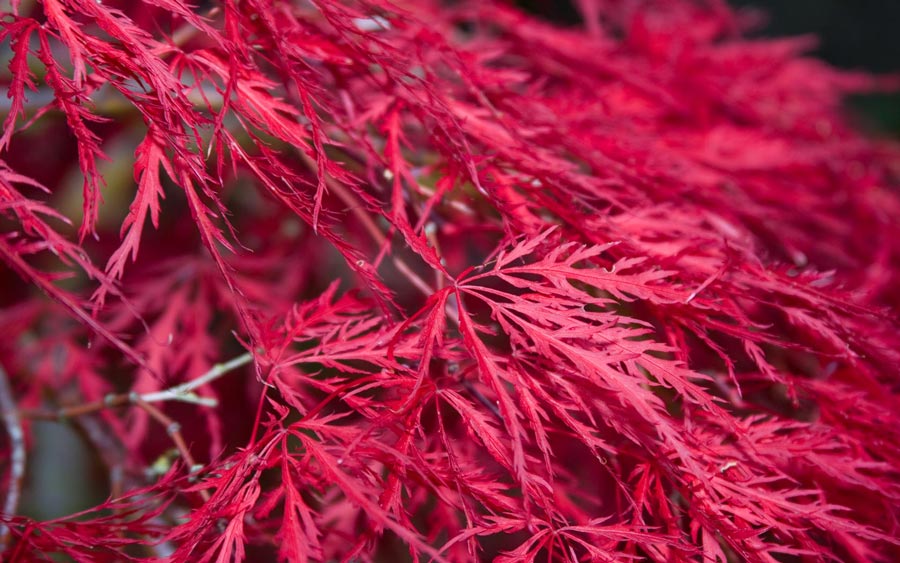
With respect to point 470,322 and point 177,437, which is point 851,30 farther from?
point 177,437

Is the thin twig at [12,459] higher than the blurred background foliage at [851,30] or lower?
lower

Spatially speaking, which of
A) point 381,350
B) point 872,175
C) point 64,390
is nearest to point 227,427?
point 64,390

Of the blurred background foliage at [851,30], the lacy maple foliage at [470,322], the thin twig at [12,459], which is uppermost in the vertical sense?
the blurred background foliage at [851,30]

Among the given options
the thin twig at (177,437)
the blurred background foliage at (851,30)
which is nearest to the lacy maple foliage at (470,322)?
the thin twig at (177,437)

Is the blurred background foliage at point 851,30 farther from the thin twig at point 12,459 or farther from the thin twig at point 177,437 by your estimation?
the thin twig at point 12,459

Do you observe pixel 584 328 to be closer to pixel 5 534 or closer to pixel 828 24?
pixel 5 534

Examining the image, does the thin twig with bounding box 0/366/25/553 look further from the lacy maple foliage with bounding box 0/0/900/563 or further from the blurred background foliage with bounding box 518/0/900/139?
the blurred background foliage with bounding box 518/0/900/139

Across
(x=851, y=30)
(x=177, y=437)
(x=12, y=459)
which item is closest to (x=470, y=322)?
(x=177, y=437)

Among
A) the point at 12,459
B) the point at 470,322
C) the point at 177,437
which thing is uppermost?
the point at 470,322

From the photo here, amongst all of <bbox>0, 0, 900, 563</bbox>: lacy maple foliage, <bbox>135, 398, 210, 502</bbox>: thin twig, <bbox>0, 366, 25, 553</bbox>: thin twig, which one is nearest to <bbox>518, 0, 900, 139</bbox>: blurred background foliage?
<bbox>0, 0, 900, 563</bbox>: lacy maple foliage

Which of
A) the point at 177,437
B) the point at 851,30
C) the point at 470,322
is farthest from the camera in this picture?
the point at 851,30
